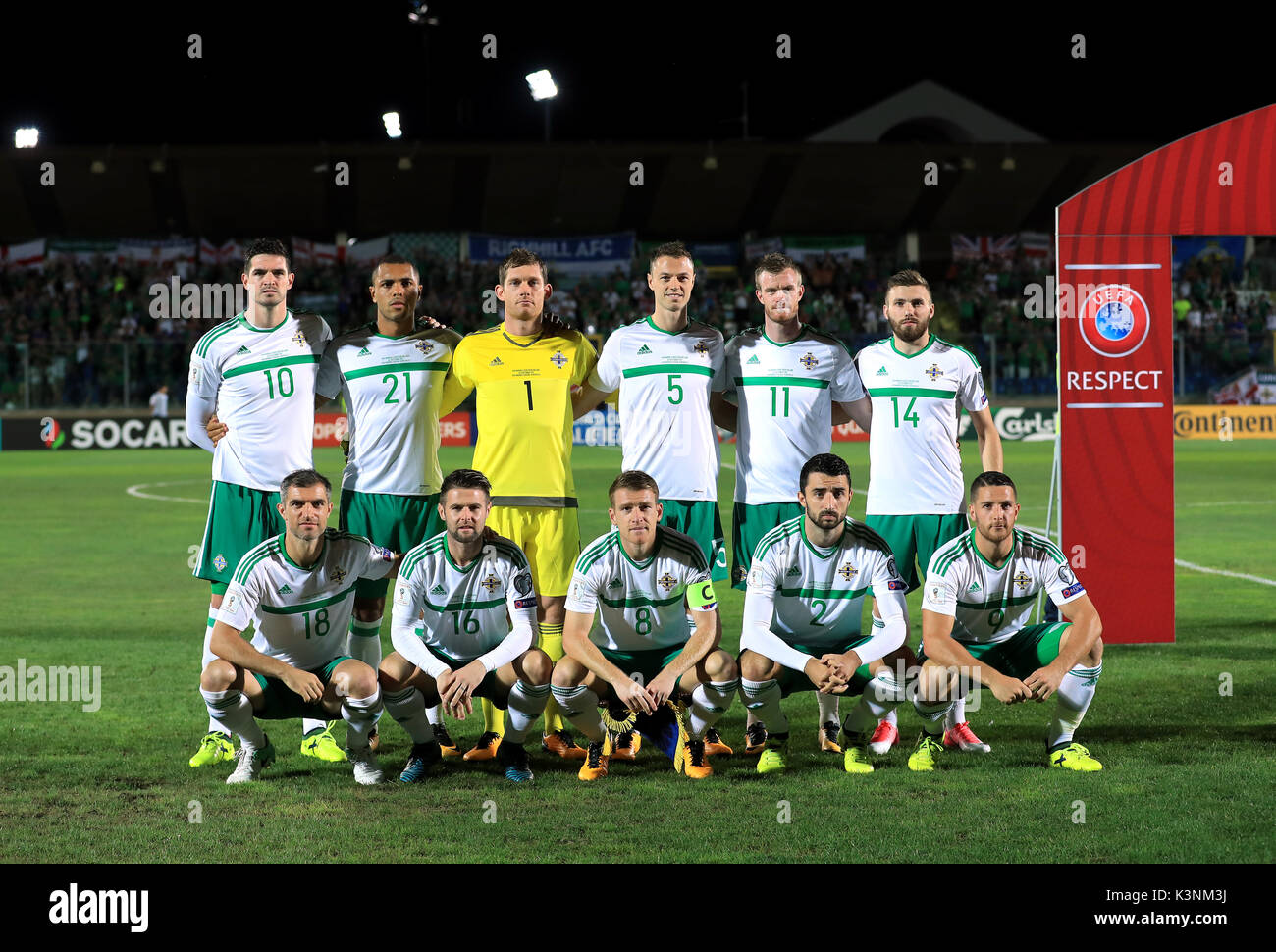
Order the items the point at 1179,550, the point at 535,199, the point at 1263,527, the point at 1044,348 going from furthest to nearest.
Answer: the point at 535,199 → the point at 1044,348 → the point at 1263,527 → the point at 1179,550

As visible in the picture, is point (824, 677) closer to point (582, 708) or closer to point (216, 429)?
point (582, 708)

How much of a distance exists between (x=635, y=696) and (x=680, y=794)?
0.44 meters

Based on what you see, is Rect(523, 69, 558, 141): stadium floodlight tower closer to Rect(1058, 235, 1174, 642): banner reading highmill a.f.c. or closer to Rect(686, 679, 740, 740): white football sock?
Rect(1058, 235, 1174, 642): banner reading highmill a.f.c.

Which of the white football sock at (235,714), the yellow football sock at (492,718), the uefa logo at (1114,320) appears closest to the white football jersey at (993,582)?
the yellow football sock at (492,718)

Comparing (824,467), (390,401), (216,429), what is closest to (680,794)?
(824,467)

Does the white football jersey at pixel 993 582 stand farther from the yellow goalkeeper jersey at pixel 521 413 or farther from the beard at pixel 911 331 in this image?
the yellow goalkeeper jersey at pixel 521 413

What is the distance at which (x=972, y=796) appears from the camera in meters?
5.97

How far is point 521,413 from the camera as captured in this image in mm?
6938

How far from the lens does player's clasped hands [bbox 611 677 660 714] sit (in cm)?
617

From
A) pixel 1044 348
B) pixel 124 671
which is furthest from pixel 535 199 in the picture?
pixel 124 671

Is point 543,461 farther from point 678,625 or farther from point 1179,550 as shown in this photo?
point 1179,550

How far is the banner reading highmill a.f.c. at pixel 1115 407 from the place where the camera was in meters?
9.07

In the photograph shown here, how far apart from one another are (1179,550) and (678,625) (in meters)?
9.19

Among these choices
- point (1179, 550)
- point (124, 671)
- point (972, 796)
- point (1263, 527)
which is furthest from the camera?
point (1263, 527)
